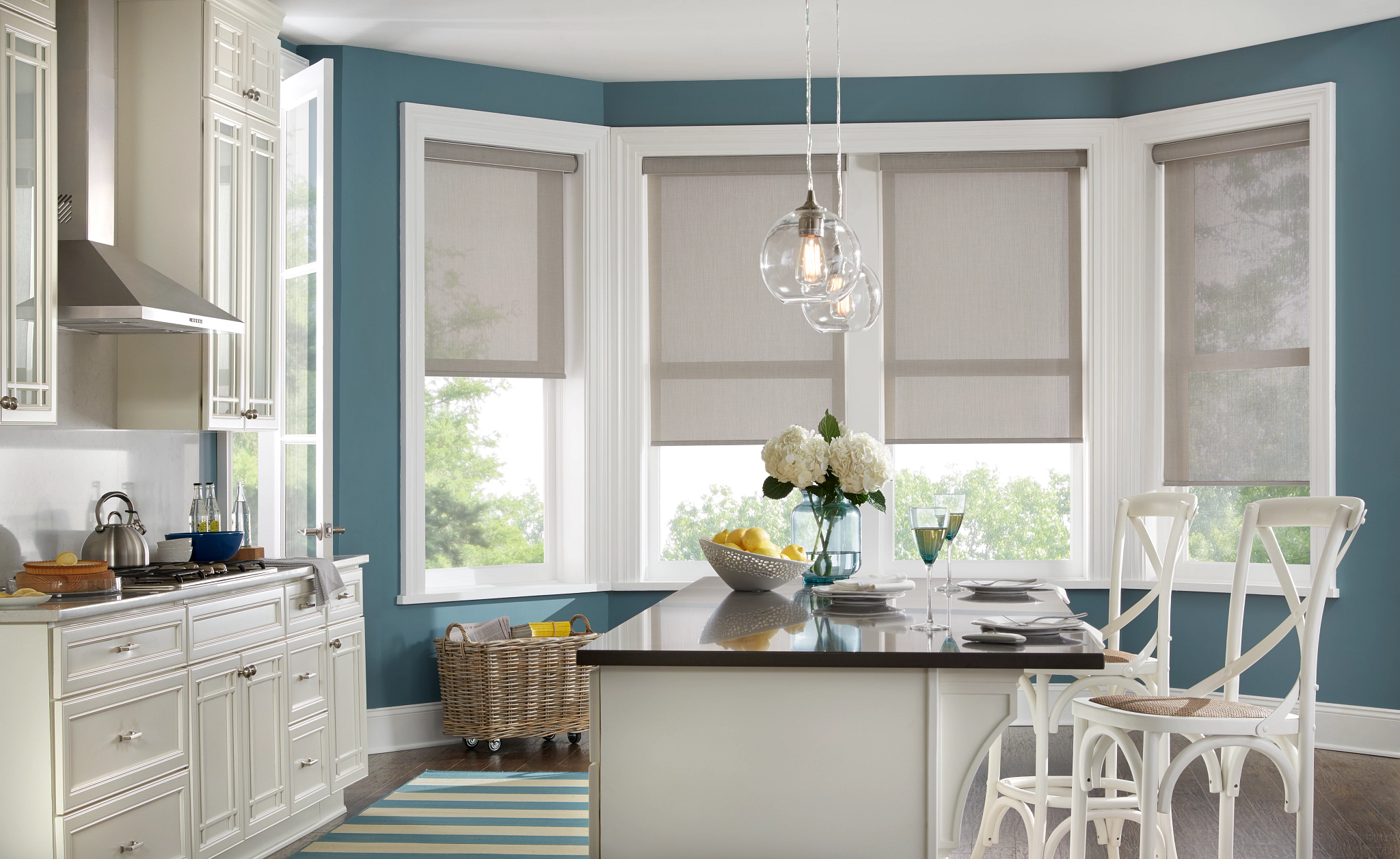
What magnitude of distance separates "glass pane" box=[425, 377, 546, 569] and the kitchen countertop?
130cm

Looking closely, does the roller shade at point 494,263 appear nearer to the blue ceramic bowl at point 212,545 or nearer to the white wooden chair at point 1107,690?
the blue ceramic bowl at point 212,545

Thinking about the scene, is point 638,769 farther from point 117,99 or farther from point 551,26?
point 551,26

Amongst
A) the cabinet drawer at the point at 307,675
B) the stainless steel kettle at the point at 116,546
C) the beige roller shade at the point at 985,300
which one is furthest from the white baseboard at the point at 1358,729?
the stainless steel kettle at the point at 116,546

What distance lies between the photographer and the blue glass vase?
2703 millimetres

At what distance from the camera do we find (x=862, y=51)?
14.9ft

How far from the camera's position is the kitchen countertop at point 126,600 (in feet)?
8.05

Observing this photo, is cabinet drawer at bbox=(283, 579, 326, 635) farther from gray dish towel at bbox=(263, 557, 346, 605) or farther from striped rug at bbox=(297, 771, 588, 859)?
→ striped rug at bbox=(297, 771, 588, 859)

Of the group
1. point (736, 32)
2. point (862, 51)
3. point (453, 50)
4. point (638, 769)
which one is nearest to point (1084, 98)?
point (862, 51)

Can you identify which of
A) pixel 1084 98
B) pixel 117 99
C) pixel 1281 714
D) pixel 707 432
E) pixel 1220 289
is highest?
pixel 1084 98

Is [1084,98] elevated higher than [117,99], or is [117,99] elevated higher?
[1084,98]

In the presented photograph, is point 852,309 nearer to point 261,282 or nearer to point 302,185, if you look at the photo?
point 261,282

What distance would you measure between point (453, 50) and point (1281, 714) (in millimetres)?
3712

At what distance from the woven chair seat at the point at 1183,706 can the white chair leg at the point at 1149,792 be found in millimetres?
74

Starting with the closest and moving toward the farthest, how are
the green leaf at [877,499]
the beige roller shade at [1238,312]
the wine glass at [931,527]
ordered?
1. the wine glass at [931,527]
2. the green leaf at [877,499]
3. the beige roller shade at [1238,312]
